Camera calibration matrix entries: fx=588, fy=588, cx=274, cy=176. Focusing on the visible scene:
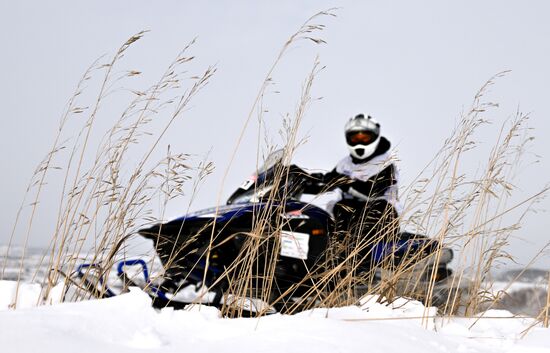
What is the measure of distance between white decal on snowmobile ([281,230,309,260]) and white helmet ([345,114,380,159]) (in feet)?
3.99

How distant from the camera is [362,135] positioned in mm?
4402

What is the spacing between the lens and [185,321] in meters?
1.76

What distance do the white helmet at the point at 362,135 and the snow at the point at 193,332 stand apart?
2.28m

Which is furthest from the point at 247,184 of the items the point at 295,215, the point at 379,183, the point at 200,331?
the point at 200,331

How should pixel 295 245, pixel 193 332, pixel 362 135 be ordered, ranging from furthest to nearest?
pixel 362 135
pixel 295 245
pixel 193 332

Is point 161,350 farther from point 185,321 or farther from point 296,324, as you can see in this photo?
point 296,324

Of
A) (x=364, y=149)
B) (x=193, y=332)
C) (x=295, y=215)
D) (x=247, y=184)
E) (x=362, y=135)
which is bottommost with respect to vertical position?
(x=193, y=332)

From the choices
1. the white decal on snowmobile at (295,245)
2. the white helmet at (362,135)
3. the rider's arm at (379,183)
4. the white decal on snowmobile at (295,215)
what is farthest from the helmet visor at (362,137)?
the white decal on snowmobile at (295,245)

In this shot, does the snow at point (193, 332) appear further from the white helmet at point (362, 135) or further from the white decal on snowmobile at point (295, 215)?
the white helmet at point (362, 135)

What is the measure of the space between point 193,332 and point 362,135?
9.69 ft

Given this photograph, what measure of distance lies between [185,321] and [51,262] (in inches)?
26.5

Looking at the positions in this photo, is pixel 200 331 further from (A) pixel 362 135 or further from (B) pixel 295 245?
(A) pixel 362 135

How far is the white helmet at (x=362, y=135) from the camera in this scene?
4.40 metres

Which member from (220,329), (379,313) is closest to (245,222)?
(379,313)
